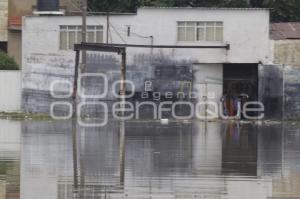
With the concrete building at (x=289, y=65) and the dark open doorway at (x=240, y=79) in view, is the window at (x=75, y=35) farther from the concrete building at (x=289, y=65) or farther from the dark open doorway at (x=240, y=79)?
the concrete building at (x=289, y=65)

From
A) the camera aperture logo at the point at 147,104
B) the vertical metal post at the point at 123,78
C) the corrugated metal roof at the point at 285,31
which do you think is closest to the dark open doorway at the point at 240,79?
the camera aperture logo at the point at 147,104

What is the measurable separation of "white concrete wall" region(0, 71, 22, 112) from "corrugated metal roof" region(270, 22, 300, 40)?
13358 millimetres

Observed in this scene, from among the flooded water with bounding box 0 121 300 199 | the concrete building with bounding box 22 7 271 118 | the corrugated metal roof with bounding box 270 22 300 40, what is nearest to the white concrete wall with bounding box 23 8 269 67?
the concrete building with bounding box 22 7 271 118

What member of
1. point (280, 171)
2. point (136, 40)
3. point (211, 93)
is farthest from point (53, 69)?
point (280, 171)

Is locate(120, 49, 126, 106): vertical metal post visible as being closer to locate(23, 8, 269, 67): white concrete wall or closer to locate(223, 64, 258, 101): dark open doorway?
locate(23, 8, 269, 67): white concrete wall

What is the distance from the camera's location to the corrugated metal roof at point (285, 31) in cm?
4680

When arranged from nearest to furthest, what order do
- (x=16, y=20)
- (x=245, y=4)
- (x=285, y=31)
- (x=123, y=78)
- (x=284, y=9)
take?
1. (x=123, y=78)
2. (x=285, y=31)
3. (x=16, y=20)
4. (x=245, y=4)
5. (x=284, y=9)

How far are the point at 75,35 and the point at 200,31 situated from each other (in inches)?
252

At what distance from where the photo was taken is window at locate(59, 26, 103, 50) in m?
47.5

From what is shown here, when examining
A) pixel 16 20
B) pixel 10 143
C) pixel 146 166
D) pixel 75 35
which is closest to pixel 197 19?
pixel 75 35

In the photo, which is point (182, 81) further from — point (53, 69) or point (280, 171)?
point (280, 171)

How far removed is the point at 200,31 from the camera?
46.9 meters

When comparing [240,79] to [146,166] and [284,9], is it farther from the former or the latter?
[146,166]

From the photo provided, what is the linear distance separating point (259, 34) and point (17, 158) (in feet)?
90.9
